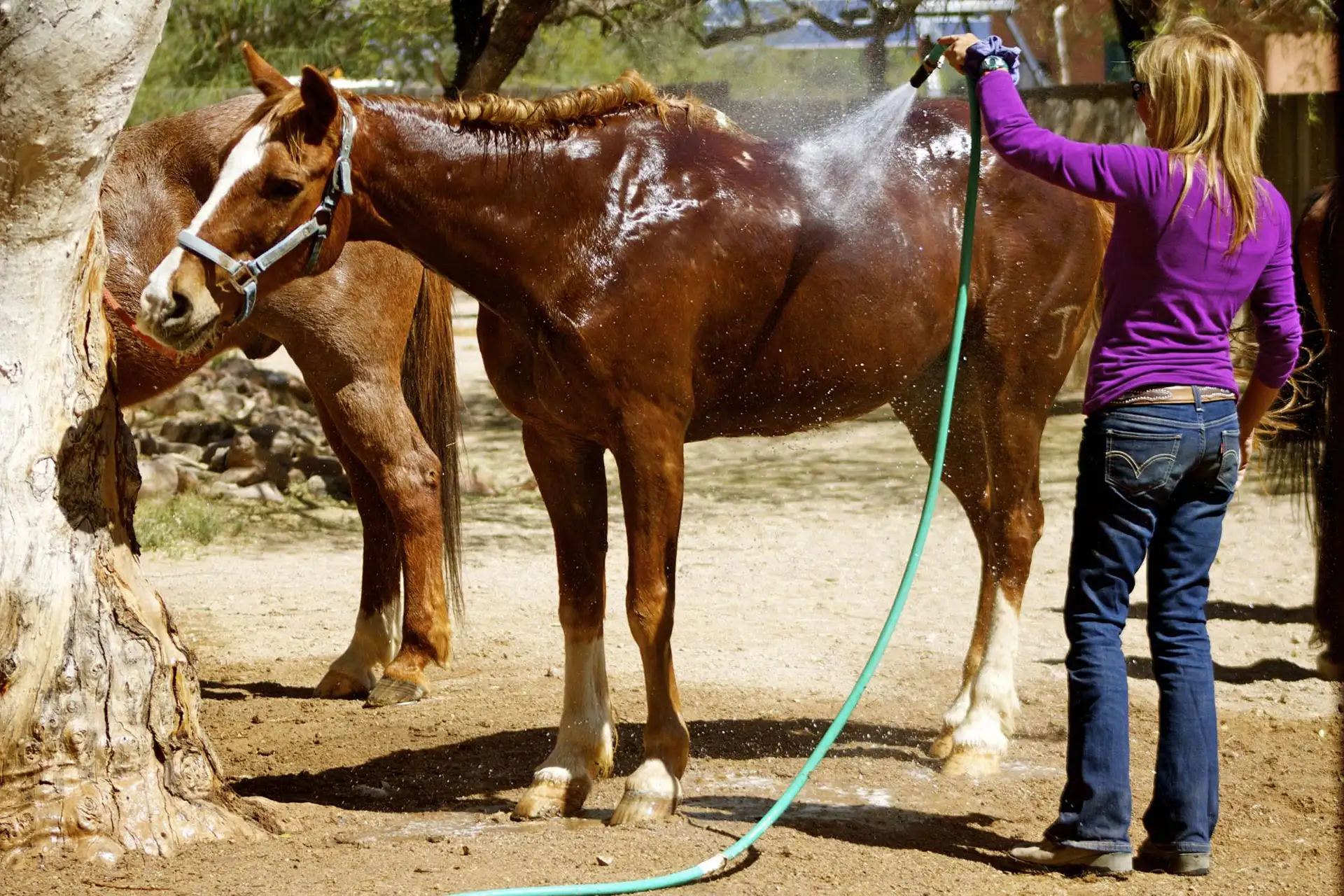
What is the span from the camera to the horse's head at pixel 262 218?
3463mm

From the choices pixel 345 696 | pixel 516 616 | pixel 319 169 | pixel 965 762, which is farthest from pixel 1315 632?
pixel 319 169

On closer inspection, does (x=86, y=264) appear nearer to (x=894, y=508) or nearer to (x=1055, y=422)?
(x=894, y=508)

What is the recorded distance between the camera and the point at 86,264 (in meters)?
3.55

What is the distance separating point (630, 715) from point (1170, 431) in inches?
95.4

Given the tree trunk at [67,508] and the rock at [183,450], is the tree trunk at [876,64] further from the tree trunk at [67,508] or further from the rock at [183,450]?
the rock at [183,450]

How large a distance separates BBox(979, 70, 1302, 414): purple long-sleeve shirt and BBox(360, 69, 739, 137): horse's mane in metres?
1.05

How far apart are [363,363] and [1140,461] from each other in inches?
122

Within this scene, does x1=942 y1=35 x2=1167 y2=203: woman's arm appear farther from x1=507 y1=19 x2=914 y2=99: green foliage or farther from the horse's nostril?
x1=507 y1=19 x2=914 y2=99: green foliage

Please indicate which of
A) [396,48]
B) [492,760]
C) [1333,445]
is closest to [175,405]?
[396,48]

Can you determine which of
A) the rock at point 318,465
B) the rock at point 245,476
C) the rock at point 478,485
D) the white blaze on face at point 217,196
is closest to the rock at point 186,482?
the rock at point 245,476

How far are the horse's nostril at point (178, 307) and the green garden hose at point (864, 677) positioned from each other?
154cm

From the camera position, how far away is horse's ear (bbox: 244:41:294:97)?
3746 mm

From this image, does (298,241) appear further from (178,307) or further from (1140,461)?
(1140,461)

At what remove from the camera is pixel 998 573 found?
4656 millimetres
